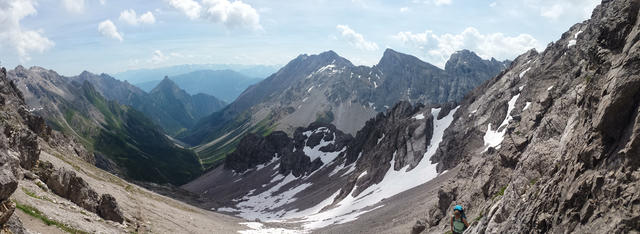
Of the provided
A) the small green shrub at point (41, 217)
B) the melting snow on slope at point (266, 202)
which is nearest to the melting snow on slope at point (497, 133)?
the melting snow on slope at point (266, 202)

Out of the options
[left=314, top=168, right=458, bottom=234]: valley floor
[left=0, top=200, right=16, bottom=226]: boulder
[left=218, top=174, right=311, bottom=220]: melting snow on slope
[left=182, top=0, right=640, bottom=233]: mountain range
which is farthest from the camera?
[left=218, top=174, right=311, bottom=220]: melting snow on slope

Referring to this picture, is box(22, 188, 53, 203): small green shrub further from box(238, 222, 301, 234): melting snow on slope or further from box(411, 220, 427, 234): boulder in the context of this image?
box(238, 222, 301, 234): melting snow on slope

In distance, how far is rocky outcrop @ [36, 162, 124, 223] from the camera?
3594cm

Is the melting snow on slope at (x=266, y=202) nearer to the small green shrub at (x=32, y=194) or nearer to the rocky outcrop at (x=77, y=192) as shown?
the rocky outcrop at (x=77, y=192)

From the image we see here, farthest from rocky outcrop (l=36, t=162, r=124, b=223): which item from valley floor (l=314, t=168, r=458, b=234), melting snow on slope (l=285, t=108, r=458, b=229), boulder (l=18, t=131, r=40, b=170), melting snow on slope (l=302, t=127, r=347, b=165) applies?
melting snow on slope (l=302, t=127, r=347, b=165)

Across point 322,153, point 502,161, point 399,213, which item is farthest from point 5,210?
point 322,153

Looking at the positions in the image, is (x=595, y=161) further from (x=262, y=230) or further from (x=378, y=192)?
(x=378, y=192)

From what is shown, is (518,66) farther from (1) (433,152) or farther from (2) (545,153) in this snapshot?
(2) (545,153)

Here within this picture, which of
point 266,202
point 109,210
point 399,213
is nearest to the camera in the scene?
point 109,210

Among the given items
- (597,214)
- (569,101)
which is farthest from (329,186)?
(597,214)

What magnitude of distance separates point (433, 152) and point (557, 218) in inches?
3235

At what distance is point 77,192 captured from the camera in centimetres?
3666

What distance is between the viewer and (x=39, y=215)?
1002 inches

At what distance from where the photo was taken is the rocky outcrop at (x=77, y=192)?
35938 millimetres
